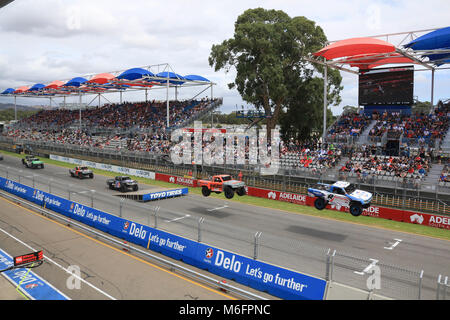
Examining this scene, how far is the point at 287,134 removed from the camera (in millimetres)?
53938

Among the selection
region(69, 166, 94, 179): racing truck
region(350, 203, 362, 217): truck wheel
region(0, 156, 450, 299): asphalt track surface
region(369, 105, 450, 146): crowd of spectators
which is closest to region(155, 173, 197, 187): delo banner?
region(0, 156, 450, 299): asphalt track surface

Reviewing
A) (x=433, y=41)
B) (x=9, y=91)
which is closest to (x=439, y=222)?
(x=433, y=41)

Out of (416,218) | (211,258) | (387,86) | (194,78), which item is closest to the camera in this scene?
(211,258)

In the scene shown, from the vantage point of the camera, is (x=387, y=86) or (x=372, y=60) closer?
(x=372, y=60)

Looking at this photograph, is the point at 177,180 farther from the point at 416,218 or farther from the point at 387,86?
the point at 387,86

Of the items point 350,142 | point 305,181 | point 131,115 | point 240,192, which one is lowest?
point 305,181

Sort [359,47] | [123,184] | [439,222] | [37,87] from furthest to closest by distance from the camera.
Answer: [37,87] < [123,184] < [359,47] < [439,222]

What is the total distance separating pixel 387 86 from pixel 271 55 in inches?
557

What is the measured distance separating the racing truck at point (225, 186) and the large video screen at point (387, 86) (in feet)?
86.0

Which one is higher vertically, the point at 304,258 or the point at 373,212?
the point at 304,258

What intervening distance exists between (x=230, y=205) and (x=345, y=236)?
403 inches

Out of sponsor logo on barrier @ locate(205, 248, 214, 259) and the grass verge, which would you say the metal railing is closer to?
sponsor logo on barrier @ locate(205, 248, 214, 259)

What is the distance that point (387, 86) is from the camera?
130 ft
